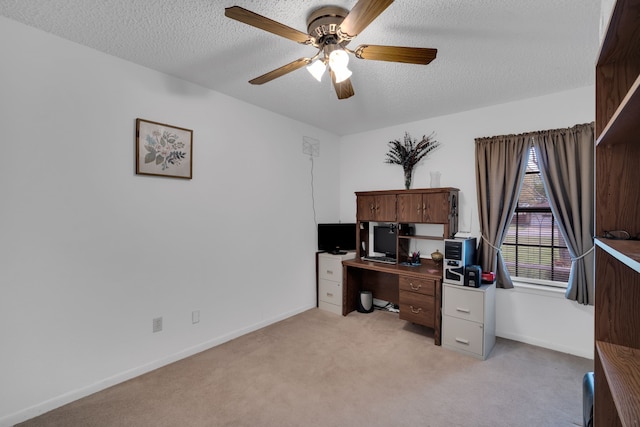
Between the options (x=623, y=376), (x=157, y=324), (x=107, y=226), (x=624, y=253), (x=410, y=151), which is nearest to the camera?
(x=624, y=253)

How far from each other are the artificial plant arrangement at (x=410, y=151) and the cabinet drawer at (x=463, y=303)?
1.42 metres

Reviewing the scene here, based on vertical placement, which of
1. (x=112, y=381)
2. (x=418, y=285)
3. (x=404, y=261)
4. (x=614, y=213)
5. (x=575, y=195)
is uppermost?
(x=575, y=195)

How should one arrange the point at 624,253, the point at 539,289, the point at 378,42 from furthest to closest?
the point at 539,289 < the point at 378,42 < the point at 624,253

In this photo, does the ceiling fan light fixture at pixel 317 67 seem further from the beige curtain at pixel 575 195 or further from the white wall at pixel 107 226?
the beige curtain at pixel 575 195

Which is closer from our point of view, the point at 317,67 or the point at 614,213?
the point at 614,213

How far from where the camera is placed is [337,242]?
4.11 metres

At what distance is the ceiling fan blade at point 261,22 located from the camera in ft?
4.46

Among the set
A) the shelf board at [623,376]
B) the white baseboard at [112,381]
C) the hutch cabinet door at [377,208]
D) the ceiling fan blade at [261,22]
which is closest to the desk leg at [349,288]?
the hutch cabinet door at [377,208]

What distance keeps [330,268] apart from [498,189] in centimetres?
220

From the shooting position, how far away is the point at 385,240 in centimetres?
388

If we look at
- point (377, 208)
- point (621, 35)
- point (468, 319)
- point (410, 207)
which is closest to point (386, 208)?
point (377, 208)

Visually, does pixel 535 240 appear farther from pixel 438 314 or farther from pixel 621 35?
pixel 621 35

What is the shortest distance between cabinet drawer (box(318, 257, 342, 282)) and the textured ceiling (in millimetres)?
2035

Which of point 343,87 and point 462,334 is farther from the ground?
point 343,87
